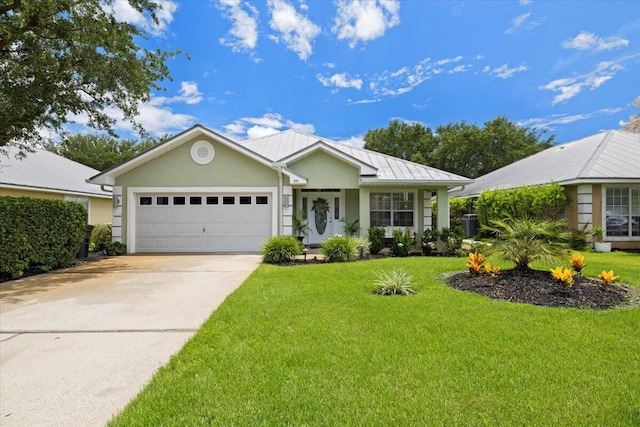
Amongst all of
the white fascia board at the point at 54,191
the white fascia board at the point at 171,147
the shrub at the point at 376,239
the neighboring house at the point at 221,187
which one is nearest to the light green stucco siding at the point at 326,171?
the neighboring house at the point at 221,187

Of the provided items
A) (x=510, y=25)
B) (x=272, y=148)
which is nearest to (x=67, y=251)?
(x=272, y=148)

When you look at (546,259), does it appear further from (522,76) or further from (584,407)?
(522,76)

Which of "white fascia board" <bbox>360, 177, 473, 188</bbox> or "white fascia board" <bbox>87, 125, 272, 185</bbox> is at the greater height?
"white fascia board" <bbox>87, 125, 272, 185</bbox>

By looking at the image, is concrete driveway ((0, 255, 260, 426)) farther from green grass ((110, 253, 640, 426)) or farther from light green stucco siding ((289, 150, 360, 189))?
light green stucco siding ((289, 150, 360, 189))

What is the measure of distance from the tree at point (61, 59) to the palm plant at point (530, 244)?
1152cm

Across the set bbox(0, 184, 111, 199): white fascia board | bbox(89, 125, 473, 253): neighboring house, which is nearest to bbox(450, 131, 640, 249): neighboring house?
bbox(89, 125, 473, 253): neighboring house

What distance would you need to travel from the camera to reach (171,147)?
528 inches

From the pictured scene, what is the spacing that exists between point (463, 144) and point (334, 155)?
2584 centimetres

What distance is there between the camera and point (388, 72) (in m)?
24.5

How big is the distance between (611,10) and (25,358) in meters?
20.8

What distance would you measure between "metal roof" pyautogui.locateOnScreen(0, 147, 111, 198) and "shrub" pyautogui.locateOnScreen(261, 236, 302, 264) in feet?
33.9

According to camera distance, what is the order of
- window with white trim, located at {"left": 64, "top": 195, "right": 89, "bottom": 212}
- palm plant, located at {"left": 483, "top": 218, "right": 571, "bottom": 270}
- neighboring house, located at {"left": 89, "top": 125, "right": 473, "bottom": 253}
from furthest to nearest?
window with white trim, located at {"left": 64, "top": 195, "right": 89, "bottom": 212} → neighboring house, located at {"left": 89, "top": 125, "right": 473, "bottom": 253} → palm plant, located at {"left": 483, "top": 218, "right": 571, "bottom": 270}

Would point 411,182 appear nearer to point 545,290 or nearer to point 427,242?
point 427,242

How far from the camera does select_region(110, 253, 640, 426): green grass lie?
2.61 m
